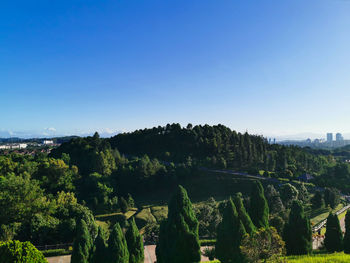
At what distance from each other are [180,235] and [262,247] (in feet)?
16.1

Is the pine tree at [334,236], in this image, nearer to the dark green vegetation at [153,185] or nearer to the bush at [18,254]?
the dark green vegetation at [153,185]

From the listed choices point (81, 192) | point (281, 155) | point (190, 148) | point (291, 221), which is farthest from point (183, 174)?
point (291, 221)

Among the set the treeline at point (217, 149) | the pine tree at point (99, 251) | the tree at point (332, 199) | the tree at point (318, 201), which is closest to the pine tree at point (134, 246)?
the pine tree at point (99, 251)

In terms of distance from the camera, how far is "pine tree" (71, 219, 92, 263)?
15836 mm

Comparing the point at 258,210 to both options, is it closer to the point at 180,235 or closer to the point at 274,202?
the point at 180,235

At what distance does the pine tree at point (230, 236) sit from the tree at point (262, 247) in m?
1.59

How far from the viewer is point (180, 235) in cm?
1387

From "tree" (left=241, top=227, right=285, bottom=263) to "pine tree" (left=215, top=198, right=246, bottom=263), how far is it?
1588 mm

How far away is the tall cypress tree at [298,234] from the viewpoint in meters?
16.5

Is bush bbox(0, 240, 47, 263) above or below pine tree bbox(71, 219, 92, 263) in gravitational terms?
above

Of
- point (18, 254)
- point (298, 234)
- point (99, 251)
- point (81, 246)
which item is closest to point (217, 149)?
point (298, 234)

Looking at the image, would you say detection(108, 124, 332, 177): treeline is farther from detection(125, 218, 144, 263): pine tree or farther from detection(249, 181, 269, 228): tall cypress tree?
detection(125, 218, 144, 263): pine tree

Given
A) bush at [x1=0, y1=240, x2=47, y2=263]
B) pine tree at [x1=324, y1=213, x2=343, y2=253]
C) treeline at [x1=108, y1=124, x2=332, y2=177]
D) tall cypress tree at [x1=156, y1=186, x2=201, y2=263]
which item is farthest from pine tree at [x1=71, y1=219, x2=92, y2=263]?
treeline at [x1=108, y1=124, x2=332, y2=177]

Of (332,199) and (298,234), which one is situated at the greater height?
(298,234)
